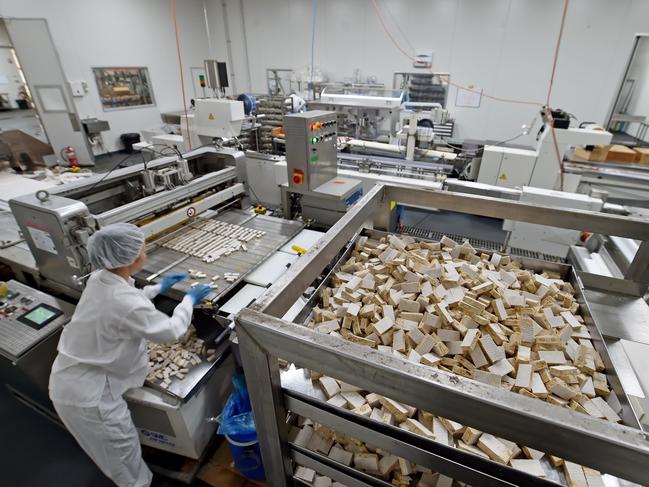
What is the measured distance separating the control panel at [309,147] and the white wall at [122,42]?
639cm

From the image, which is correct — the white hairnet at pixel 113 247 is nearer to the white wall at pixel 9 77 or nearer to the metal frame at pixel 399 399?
the metal frame at pixel 399 399

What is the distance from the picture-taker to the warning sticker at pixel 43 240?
179cm

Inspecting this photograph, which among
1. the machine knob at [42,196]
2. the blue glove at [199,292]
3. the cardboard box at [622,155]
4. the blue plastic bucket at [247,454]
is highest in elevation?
the machine knob at [42,196]

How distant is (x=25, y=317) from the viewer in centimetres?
192

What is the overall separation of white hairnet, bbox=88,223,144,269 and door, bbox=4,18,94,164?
596 cm

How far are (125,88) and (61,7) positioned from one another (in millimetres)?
1617

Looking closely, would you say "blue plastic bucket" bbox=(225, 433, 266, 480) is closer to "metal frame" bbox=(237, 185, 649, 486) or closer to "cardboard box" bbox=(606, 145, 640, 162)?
"metal frame" bbox=(237, 185, 649, 486)

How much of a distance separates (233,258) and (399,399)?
5.02ft

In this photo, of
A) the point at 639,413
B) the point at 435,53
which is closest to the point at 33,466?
the point at 639,413

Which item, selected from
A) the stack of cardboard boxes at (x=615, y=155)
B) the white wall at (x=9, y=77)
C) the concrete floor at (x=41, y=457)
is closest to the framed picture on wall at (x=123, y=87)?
the white wall at (x=9, y=77)

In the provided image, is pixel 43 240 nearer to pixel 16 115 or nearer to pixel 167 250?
pixel 167 250

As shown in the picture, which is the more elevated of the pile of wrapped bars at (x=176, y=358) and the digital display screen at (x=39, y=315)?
the digital display screen at (x=39, y=315)

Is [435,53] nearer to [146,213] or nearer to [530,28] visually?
[530,28]

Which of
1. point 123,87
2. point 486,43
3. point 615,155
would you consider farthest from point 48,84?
point 615,155
